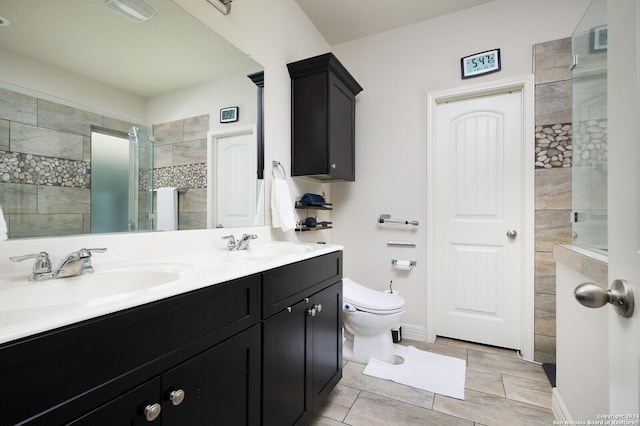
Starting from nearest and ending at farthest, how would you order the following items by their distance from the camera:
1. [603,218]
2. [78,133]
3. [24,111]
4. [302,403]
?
[24,111]
[78,133]
[603,218]
[302,403]

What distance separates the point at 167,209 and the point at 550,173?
249 cm

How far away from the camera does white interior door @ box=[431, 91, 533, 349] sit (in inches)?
88.1

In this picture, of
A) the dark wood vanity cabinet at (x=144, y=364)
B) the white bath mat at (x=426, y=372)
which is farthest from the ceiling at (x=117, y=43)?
the white bath mat at (x=426, y=372)

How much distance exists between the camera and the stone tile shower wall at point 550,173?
2.04 metres

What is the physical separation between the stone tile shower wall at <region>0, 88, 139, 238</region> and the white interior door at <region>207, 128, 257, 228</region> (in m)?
0.55

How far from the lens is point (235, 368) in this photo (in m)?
0.92

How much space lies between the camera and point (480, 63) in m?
2.28

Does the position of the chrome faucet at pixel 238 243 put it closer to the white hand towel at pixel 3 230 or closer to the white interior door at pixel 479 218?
the white hand towel at pixel 3 230

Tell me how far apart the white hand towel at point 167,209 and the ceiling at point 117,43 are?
1.35ft

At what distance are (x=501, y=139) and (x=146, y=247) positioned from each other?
2.51m

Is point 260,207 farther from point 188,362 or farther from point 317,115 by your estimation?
point 188,362

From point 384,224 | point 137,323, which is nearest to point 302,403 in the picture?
point 137,323

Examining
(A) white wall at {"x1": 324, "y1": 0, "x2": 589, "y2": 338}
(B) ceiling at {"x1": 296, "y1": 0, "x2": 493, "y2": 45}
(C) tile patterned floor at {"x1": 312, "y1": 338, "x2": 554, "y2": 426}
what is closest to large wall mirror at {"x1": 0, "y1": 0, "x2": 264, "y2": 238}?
(B) ceiling at {"x1": 296, "y1": 0, "x2": 493, "y2": 45}

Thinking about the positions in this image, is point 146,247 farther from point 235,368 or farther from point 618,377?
point 618,377
